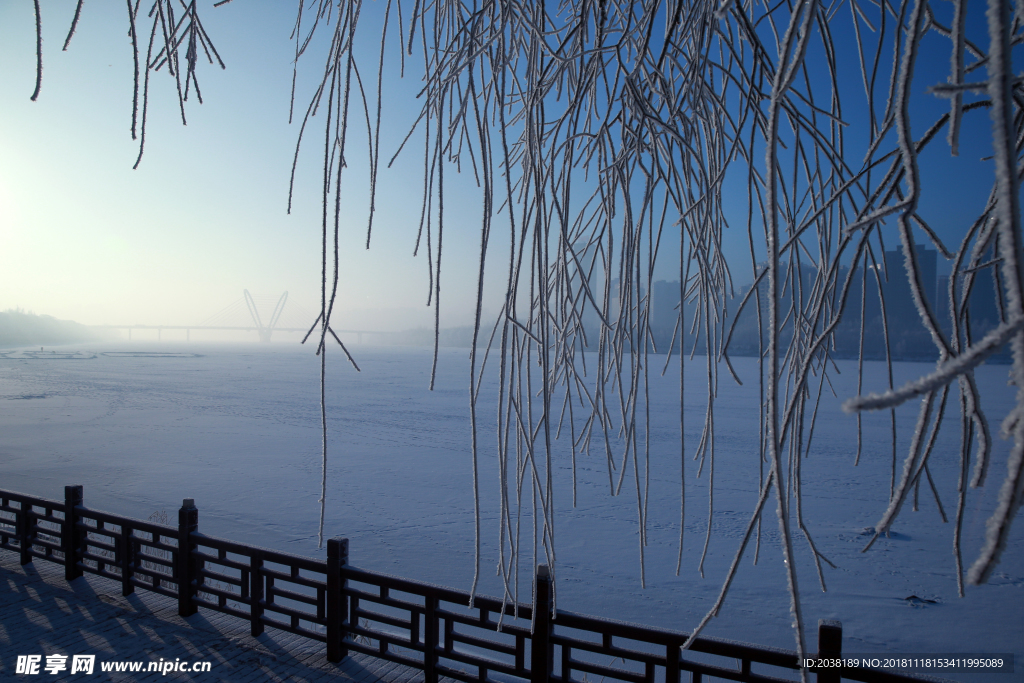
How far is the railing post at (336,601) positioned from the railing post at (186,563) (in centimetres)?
78

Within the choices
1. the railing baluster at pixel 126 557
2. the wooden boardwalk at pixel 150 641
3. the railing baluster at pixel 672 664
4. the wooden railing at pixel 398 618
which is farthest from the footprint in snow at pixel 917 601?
the railing baluster at pixel 126 557

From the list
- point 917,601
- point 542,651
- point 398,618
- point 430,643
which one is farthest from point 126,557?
point 917,601

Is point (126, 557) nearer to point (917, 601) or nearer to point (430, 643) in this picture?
point (430, 643)

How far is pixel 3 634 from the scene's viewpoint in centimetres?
237

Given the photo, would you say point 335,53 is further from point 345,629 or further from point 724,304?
point 345,629

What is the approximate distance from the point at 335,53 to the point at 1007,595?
301 inches

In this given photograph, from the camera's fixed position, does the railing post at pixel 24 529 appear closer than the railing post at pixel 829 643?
No

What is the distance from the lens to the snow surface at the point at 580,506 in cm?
501

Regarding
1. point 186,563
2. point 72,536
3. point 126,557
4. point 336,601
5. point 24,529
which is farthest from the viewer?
point 24,529

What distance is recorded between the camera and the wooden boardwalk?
2.20 metres

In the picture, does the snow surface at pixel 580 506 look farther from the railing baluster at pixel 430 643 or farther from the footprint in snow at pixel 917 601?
the railing baluster at pixel 430 643

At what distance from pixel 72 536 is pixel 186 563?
0.88 meters

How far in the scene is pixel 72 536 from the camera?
9.53ft

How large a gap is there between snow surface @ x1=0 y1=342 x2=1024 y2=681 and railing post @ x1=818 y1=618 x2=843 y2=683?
899 mm
